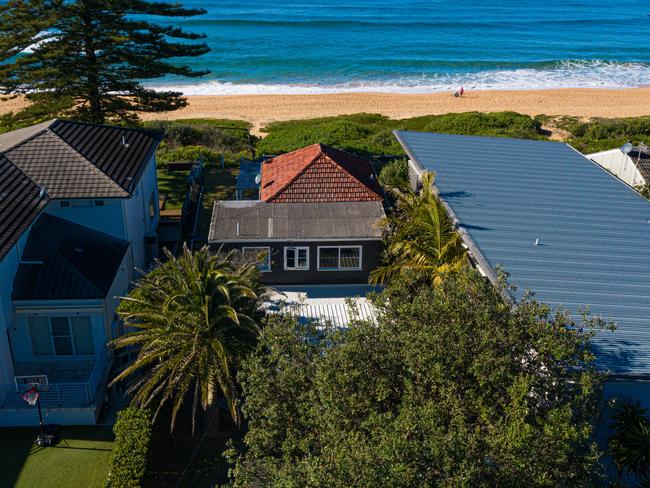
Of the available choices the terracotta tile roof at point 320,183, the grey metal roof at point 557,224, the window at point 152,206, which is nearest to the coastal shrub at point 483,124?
the grey metal roof at point 557,224

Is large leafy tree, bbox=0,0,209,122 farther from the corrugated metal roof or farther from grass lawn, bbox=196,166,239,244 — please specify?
the corrugated metal roof

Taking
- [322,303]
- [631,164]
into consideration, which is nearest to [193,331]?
[322,303]

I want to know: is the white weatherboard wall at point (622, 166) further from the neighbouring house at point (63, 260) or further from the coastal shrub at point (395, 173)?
the neighbouring house at point (63, 260)

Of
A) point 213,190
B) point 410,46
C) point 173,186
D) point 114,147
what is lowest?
point 213,190

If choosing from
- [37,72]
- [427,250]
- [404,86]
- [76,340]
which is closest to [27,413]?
[76,340]

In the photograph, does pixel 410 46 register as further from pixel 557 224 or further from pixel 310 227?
pixel 557 224

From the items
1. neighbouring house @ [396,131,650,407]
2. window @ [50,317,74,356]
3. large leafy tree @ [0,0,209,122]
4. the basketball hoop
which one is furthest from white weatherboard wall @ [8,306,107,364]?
large leafy tree @ [0,0,209,122]
